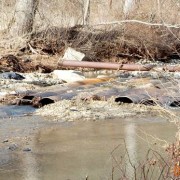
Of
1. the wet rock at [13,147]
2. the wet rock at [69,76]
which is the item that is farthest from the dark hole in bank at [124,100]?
the wet rock at [13,147]

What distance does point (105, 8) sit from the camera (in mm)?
25781

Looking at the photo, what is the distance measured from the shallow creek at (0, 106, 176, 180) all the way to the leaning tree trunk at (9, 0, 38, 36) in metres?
11.3

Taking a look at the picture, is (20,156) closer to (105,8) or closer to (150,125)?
(150,125)

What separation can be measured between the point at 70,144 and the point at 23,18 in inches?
574

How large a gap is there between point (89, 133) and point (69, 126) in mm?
752

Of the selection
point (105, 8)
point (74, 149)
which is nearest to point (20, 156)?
point (74, 149)

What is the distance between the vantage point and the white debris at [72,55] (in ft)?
66.2

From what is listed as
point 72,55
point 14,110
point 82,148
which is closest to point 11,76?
point 72,55

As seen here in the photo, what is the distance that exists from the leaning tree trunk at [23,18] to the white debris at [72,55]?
84.6 inches

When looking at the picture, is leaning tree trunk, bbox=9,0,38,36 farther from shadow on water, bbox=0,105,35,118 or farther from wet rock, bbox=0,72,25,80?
shadow on water, bbox=0,105,35,118

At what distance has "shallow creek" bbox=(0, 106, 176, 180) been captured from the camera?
6.12 m

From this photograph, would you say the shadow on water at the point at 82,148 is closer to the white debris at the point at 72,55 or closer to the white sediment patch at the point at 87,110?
the white sediment patch at the point at 87,110

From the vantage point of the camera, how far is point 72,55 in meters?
20.3

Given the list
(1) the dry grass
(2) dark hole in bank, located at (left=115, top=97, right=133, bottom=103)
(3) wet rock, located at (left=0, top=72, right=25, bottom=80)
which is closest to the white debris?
(1) the dry grass
